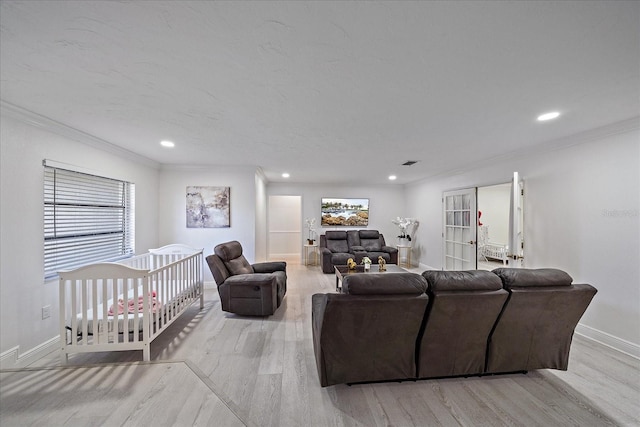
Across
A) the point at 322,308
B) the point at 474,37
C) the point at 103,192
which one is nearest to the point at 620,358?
the point at 322,308

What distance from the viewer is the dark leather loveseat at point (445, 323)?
185cm

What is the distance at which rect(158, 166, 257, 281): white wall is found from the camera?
15.4 feet

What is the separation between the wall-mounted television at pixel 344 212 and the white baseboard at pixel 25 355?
225 inches

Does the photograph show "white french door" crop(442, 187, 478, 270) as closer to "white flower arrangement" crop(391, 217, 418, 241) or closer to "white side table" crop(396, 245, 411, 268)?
"white side table" crop(396, 245, 411, 268)

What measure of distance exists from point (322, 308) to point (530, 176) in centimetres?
359

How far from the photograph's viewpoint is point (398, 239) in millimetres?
7531

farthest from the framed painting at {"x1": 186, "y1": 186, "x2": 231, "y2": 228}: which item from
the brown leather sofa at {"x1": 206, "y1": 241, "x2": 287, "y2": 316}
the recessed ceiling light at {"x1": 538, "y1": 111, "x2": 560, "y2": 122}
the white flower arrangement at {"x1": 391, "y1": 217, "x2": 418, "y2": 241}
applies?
the white flower arrangement at {"x1": 391, "y1": 217, "x2": 418, "y2": 241}

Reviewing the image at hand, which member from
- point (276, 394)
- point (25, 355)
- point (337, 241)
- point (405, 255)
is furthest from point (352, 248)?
point (25, 355)

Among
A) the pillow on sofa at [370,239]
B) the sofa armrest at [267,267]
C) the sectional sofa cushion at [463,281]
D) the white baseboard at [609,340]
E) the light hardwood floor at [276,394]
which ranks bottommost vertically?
the light hardwood floor at [276,394]

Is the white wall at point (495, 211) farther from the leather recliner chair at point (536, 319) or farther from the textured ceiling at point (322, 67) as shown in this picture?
the leather recliner chair at point (536, 319)

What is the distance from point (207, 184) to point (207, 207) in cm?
43

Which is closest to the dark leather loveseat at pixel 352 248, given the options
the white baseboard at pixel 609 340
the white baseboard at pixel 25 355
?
the white baseboard at pixel 609 340

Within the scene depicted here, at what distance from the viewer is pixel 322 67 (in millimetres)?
1623

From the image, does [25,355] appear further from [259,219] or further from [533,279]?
[533,279]
